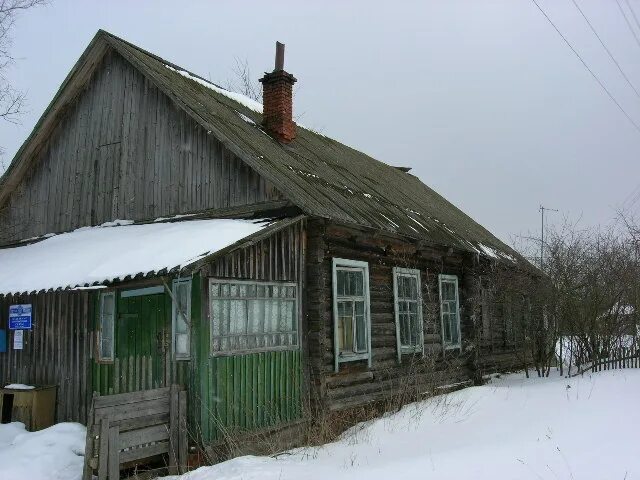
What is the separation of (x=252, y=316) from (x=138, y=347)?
1.63 m

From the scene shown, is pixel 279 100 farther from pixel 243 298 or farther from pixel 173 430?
pixel 173 430

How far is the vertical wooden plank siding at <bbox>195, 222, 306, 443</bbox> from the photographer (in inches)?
288

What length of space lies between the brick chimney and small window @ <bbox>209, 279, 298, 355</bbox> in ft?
15.4

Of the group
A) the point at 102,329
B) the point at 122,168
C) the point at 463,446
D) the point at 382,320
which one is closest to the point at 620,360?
the point at 382,320

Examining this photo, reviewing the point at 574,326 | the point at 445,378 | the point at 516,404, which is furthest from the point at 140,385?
the point at 574,326

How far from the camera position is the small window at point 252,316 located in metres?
7.62

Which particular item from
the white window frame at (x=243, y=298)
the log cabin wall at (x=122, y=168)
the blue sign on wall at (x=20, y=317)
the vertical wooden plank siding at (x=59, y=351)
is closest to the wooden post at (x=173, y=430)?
the white window frame at (x=243, y=298)

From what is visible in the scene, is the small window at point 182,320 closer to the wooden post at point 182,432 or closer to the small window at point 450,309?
the wooden post at point 182,432

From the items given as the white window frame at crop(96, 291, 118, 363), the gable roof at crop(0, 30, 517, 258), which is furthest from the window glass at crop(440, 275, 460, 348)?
the white window frame at crop(96, 291, 118, 363)

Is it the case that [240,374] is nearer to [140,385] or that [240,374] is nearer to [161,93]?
[140,385]

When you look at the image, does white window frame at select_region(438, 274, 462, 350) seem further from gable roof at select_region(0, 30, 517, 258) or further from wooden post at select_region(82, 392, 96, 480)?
wooden post at select_region(82, 392, 96, 480)

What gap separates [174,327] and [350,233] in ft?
11.9

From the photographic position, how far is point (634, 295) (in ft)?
40.8

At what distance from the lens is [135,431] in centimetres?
655
